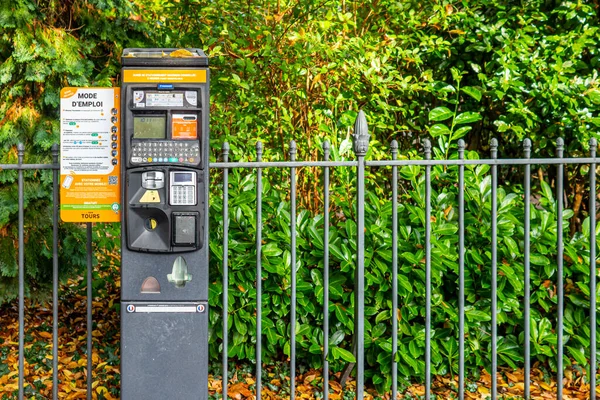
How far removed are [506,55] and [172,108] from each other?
8.36 feet

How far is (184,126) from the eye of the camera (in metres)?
3.06

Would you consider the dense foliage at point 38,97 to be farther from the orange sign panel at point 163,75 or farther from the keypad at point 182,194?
the keypad at point 182,194

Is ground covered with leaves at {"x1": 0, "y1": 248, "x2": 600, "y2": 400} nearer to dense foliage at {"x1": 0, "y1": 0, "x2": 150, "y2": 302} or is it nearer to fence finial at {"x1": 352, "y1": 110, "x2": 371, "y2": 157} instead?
dense foliage at {"x1": 0, "y1": 0, "x2": 150, "y2": 302}

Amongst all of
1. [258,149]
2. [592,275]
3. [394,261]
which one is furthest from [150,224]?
[592,275]

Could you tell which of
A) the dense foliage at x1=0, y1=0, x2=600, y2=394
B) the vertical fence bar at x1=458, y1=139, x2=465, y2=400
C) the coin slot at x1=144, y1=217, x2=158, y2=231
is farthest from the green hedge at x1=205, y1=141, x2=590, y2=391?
the coin slot at x1=144, y1=217, x2=158, y2=231

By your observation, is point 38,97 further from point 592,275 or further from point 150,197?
point 592,275

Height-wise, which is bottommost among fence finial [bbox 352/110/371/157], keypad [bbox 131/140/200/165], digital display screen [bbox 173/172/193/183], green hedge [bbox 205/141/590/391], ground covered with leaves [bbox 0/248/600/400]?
ground covered with leaves [bbox 0/248/600/400]

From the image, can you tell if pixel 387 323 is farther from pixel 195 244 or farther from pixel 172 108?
pixel 172 108

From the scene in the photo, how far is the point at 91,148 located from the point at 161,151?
0.41 metres

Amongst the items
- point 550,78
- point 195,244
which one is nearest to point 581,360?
point 550,78

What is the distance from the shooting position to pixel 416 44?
Result: 522 centimetres

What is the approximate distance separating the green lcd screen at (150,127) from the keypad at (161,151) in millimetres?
30

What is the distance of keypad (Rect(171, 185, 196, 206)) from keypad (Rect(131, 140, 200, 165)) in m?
0.11

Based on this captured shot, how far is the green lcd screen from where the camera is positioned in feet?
10.0
